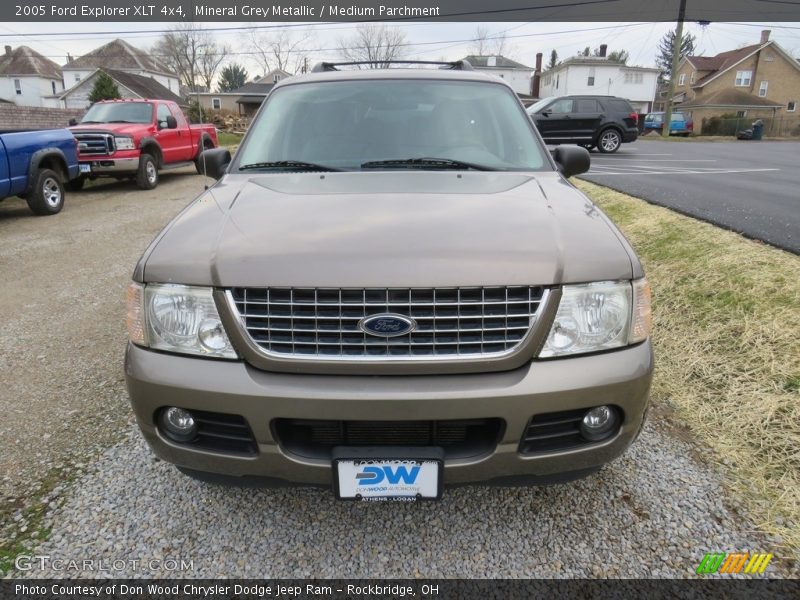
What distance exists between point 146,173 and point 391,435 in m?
12.0

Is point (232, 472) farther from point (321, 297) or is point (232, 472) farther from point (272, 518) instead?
point (321, 297)

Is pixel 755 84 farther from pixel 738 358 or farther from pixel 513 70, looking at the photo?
pixel 738 358

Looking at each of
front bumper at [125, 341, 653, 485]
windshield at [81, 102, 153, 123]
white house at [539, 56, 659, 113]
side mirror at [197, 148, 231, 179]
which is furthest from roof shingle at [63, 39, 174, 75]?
front bumper at [125, 341, 653, 485]

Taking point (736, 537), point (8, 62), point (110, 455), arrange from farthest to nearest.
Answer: point (8, 62) → point (110, 455) → point (736, 537)

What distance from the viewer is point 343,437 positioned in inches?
70.6

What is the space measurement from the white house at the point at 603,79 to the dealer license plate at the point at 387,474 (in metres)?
56.9

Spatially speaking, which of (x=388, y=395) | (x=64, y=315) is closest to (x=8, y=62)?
(x=64, y=315)

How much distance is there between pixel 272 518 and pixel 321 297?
3.52ft

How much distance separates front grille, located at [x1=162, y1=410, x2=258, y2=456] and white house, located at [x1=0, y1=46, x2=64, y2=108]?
72.4 meters

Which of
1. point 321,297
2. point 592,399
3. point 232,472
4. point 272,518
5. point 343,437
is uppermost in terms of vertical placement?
point 321,297

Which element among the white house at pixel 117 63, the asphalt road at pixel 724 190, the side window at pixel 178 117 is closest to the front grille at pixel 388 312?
the asphalt road at pixel 724 190

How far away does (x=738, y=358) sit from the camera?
325 cm

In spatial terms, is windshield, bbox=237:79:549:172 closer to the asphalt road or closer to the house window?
the asphalt road

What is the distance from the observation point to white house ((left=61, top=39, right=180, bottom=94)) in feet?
185
